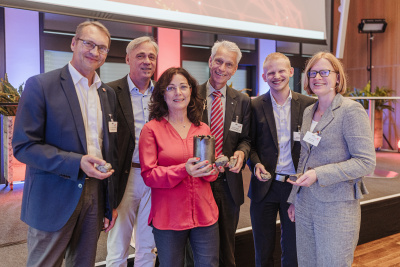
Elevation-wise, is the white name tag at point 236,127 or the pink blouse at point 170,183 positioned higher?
the white name tag at point 236,127

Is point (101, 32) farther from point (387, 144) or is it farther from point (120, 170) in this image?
point (387, 144)

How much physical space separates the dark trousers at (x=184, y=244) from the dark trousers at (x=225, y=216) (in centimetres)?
35

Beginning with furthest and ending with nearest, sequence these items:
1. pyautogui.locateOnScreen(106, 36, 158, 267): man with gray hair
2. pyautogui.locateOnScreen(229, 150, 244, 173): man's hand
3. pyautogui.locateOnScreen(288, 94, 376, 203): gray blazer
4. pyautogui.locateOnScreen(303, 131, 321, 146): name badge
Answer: pyautogui.locateOnScreen(106, 36, 158, 267): man with gray hair
pyautogui.locateOnScreen(229, 150, 244, 173): man's hand
pyautogui.locateOnScreen(303, 131, 321, 146): name badge
pyautogui.locateOnScreen(288, 94, 376, 203): gray blazer

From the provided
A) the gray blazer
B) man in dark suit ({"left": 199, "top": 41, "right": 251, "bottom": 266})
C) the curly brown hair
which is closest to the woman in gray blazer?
the gray blazer

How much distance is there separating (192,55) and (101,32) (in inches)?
224

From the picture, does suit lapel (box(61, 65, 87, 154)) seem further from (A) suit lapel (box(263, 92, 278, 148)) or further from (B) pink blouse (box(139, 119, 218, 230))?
(A) suit lapel (box(263, 92, 278, 148))

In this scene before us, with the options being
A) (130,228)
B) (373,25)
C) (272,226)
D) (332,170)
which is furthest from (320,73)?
(373,25)

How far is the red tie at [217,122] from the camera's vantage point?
2.23 meters

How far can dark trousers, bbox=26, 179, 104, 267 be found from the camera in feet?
5.09

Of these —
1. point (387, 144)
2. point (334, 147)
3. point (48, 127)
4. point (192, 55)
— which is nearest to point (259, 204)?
point (334, 147)

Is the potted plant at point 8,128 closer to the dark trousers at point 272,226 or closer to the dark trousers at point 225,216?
the dark trousers at point 225,216

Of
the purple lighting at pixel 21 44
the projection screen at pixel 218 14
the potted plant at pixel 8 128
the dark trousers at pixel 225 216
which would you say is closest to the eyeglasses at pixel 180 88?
the dark trousers at pixel 225 216

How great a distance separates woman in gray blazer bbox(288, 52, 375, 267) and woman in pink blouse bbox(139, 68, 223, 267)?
0.52 metres

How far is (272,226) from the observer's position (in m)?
2.39
